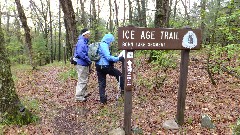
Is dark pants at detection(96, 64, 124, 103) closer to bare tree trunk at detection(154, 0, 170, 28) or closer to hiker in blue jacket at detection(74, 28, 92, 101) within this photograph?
hiker in blue jacket at detection(74, 28, 92, 101)

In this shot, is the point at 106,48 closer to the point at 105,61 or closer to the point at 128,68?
the point at 105,61

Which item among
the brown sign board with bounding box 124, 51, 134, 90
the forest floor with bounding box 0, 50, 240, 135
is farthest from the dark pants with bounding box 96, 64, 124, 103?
the brown sign board with bounding box 124, 51, 134, 90

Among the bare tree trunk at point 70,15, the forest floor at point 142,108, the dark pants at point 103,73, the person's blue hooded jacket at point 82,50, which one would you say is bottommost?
the forest floor at point 142,108

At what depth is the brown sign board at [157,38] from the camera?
16.9 ft

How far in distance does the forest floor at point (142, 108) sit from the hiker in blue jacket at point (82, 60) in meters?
0.41

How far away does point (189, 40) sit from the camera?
18.8ft

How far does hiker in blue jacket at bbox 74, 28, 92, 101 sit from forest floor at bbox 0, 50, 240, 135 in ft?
1.34

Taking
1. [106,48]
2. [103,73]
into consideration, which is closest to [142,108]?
[103,73]

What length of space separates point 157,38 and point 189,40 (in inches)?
32.7

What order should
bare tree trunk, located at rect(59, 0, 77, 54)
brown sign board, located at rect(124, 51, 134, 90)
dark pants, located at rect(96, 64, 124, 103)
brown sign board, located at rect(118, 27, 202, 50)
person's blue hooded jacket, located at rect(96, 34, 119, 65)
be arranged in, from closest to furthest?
brown sign board, located at rect(118, 27, 202, 50) < brown sign board, located at rect(124, 51, 134, 90) < person's blue hooded jacket, located at rect(96, 34, 119, 65) < dark pants, located at rect(96, 64, 124, 103) < bare tree trunk, located at rect(59, 0, 77, 54)

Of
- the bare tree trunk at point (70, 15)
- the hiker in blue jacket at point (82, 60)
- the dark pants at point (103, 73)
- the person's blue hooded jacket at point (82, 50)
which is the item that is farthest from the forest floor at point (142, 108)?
the bare tree trunk at point (70, 15)

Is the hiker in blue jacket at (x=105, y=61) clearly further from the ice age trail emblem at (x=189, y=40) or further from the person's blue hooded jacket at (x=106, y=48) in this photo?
the ice age trail emblem at (x=189, y=40)

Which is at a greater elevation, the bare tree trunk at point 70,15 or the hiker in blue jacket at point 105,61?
the bare tree trunk at point 70,15

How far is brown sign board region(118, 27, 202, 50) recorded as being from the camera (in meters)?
5.16
